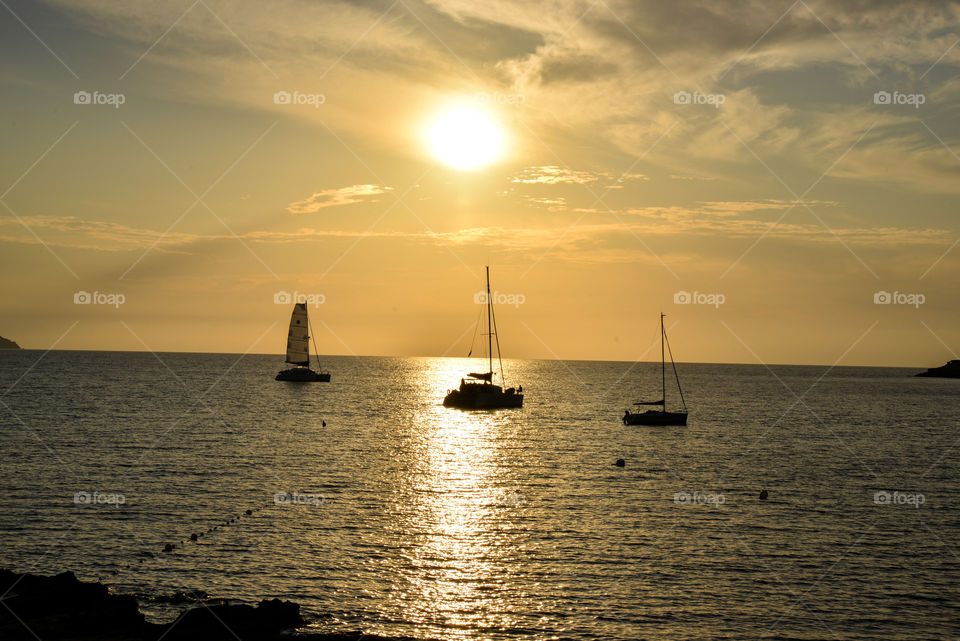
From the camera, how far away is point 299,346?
558 feet

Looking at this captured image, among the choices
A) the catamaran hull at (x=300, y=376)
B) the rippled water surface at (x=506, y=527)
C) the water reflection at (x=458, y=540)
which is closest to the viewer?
the water reflection at (x=458, y=540)

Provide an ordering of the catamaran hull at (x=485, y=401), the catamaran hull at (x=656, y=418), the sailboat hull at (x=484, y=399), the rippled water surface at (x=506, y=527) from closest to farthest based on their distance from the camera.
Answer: the rippled water surface at (x=506, y=527), the catamaran hull at (x=656, y=418), the catamaran hull at (x=485, y=401), the sailboat hull at (x=484, y=399)

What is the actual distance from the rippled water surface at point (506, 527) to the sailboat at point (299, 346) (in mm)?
71619

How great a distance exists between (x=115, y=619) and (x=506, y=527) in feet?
73.9

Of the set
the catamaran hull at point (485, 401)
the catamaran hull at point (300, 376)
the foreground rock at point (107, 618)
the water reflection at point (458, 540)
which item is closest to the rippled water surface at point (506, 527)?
the water reflection at point (458, 540)

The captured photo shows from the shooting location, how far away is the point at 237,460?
2598 inches

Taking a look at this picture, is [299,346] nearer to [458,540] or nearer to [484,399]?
[484,399]

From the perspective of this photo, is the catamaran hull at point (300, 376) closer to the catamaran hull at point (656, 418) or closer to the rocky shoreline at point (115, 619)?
the catamaran hull at point (656, 418)

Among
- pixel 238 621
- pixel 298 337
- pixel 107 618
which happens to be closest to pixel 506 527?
pixel 238 621

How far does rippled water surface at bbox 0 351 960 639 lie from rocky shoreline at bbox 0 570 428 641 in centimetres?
184

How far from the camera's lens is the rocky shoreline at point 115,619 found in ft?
84.6

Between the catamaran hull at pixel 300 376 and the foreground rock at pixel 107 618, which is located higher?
the catamaran hull at pixel 300 376

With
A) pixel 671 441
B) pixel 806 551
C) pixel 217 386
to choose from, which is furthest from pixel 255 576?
pixel 217 386

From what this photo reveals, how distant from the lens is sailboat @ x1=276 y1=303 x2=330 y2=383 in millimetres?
162500
